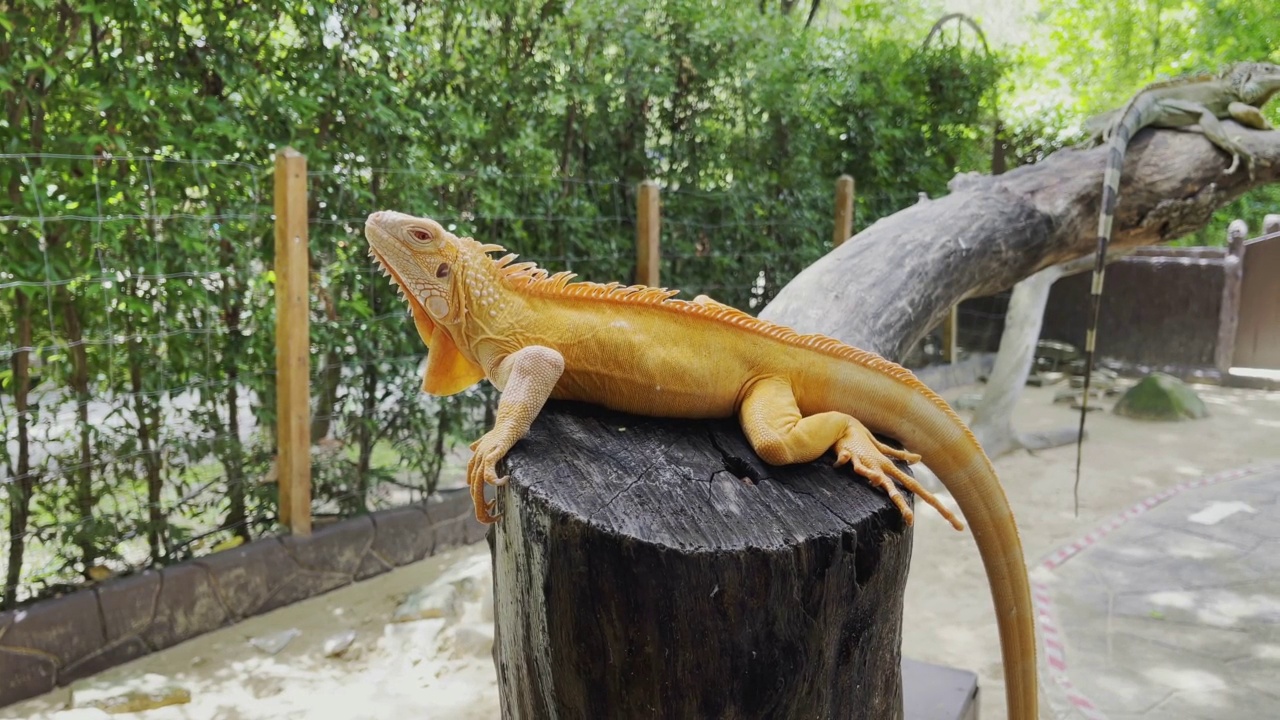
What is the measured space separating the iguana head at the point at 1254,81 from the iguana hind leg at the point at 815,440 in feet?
13.4

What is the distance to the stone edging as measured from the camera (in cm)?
332

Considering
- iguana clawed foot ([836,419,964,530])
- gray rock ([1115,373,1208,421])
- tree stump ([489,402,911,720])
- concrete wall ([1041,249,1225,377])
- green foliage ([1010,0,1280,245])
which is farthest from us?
green foliage ([1010,0,1280,245])

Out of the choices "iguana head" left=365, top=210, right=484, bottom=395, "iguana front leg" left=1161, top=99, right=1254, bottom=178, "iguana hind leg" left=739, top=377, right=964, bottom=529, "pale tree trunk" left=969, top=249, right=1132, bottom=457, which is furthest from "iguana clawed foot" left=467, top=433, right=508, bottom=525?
"pale tree trunk" left=969, top=249, right=1132, bottom=457

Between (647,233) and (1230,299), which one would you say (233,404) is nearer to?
(647,233)

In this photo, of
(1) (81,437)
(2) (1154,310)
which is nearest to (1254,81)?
(1) (81,437)

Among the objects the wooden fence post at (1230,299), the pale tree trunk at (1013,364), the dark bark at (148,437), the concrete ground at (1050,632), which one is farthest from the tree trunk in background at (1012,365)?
the dark bark at (148,437)

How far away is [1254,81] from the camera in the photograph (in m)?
4.49

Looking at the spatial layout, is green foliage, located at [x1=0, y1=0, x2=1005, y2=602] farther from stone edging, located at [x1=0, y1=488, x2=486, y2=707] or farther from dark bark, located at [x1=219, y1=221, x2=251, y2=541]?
stone edging, located at [x1=0, y1=488, x2=486, y2=707]

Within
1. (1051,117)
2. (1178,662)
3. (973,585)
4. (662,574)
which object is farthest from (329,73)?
(1051,117)

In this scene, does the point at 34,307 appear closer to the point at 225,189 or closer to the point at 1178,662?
the point at 225,189

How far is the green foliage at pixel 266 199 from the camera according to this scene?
11.4 ft

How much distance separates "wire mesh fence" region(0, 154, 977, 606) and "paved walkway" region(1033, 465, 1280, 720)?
3271 mm

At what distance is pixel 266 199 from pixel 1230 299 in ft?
30.9

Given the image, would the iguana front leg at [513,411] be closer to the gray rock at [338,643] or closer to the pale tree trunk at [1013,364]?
the gray rock at [338,643]
